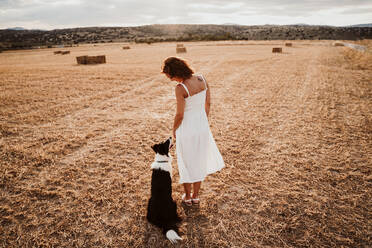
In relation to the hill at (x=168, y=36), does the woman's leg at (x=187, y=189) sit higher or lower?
lower

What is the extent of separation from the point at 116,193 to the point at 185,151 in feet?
5.42

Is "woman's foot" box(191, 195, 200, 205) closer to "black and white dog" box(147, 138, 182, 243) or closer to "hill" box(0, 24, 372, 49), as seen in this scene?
"black and white dog" box(147, 138, 182, 243)

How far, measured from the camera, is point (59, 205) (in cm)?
331

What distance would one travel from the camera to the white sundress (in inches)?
104

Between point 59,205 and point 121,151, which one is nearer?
point 59,205

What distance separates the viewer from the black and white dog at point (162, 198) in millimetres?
2646

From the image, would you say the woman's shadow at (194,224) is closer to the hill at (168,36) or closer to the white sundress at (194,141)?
the white sundress at (194,141)

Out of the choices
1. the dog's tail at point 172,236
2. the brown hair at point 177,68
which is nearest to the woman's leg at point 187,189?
the dog's tail at point 172,236

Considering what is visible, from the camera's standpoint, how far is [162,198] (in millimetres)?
2650

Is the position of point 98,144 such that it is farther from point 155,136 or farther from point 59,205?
point 59,205

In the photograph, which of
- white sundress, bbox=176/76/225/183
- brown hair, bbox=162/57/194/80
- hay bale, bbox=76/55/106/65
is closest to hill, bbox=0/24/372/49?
hay bale, bbox=76/55/106/65

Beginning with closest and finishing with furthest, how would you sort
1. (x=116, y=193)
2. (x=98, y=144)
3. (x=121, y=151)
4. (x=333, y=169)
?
(x=116, y=193) → (x=333, y=169) → (x=121, y=151) → (x=98, y=144)

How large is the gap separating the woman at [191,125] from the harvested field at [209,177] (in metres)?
0.74

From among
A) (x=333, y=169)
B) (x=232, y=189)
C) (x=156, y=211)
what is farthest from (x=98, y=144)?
(x=333, y=169)
